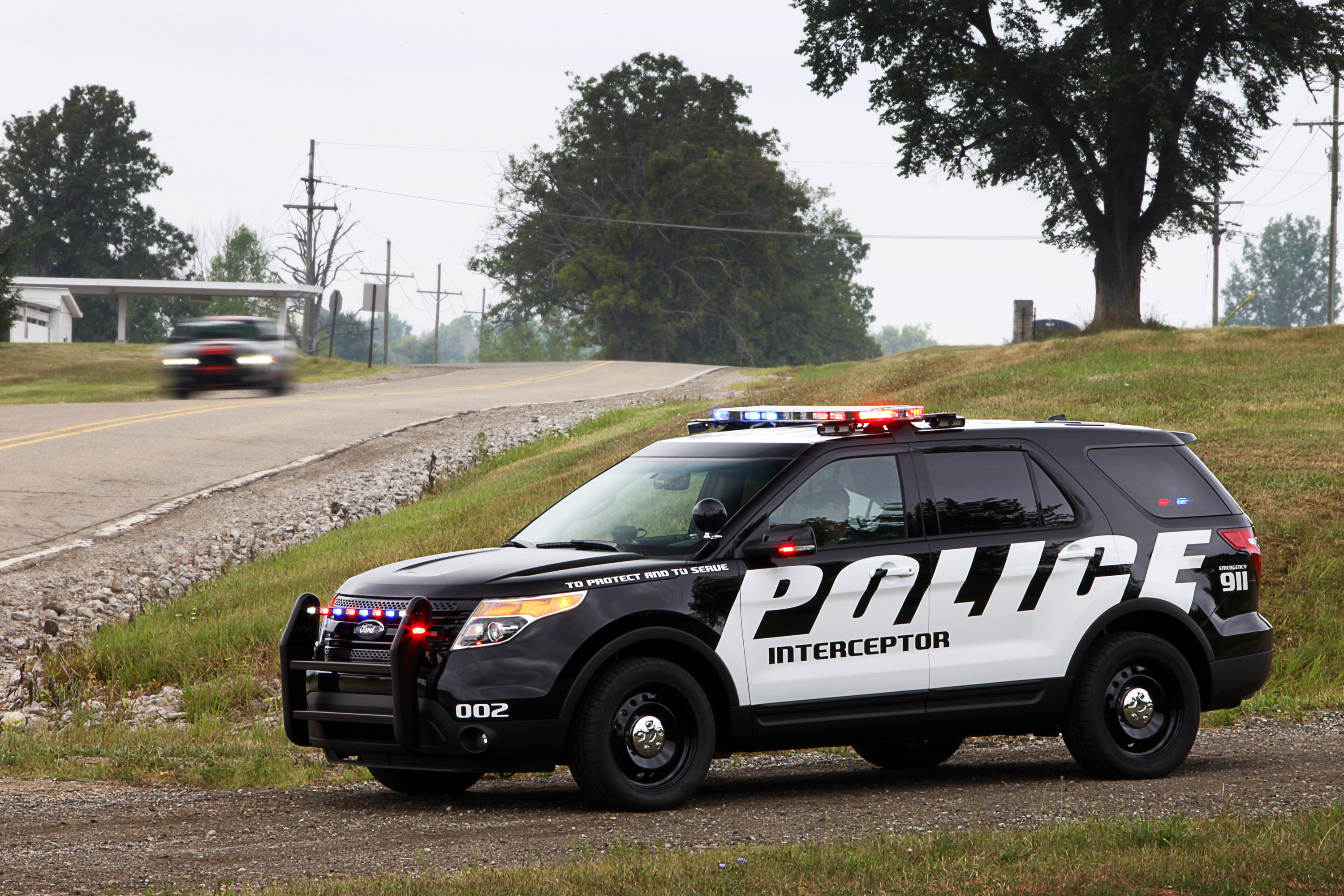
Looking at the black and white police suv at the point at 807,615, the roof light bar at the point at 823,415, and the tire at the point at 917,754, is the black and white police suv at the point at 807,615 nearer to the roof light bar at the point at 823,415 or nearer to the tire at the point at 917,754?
the roof light bar at the point at 823,415

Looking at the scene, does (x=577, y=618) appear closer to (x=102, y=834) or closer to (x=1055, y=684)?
(x=102, y=834)

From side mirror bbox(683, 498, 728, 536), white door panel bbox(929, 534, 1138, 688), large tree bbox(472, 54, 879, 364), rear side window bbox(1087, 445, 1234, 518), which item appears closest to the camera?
side mirror bbox(683, 498, 728, 536)

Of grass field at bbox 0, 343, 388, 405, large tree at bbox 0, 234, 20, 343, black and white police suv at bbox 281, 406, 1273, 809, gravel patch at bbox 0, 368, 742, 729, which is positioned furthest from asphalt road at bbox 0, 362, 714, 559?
large tree at bbox 0, 234, 20, 343

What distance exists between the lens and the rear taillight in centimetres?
795

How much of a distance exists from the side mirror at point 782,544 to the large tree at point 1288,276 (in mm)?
174867

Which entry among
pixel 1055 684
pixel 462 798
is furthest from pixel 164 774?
pixel 1055 684

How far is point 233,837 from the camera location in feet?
20.1

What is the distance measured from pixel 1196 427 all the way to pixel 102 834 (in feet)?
47.7

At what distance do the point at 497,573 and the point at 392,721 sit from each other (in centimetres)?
80

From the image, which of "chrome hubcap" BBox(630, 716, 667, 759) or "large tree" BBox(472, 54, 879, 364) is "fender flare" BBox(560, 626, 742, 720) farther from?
"large tree" BBox(472, 54, 879, 364)

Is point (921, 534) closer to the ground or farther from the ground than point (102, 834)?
farther from the ground

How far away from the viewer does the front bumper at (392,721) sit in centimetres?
628

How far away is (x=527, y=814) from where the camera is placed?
6680 millimetres

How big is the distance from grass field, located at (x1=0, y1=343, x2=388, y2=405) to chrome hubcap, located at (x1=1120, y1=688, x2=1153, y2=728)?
28718mm
